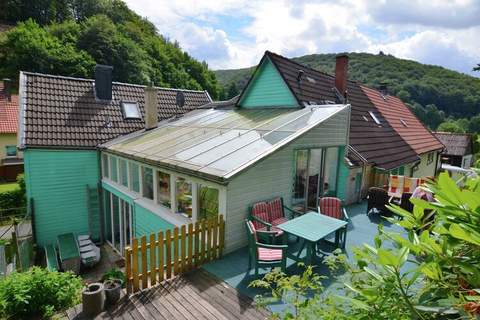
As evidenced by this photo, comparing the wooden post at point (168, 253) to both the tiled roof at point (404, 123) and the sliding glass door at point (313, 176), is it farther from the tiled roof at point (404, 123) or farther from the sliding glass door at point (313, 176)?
the tiled roof at point (404, 123)

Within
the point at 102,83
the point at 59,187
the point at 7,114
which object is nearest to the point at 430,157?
the point at 102,83

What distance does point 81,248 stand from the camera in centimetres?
1083

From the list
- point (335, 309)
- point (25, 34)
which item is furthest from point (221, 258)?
point (25, 34)

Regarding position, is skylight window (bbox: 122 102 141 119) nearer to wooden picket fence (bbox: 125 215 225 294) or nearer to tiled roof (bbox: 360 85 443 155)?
wooden picket fence (bbox: 125 215 225 294)

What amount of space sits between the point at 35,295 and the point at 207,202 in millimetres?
3660

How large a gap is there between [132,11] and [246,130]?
204 feet

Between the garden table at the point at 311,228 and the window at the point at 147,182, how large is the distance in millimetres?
4886

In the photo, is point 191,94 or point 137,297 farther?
point 191,94

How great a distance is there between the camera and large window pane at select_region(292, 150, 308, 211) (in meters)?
8.20

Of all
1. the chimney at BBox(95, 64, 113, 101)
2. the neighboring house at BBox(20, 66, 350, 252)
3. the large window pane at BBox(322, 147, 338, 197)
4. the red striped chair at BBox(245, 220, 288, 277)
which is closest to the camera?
the red striped chair at BBox(245, 220, 288, 277)

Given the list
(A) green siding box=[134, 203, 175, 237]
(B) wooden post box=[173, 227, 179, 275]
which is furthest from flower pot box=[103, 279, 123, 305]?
(A) green siding box=[134, 203, 175, 237]

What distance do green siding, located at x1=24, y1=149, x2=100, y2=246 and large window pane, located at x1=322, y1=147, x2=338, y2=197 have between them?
374 inches

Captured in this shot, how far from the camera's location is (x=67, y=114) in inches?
Result: 484

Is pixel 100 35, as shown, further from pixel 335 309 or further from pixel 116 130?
pixel 335 309
